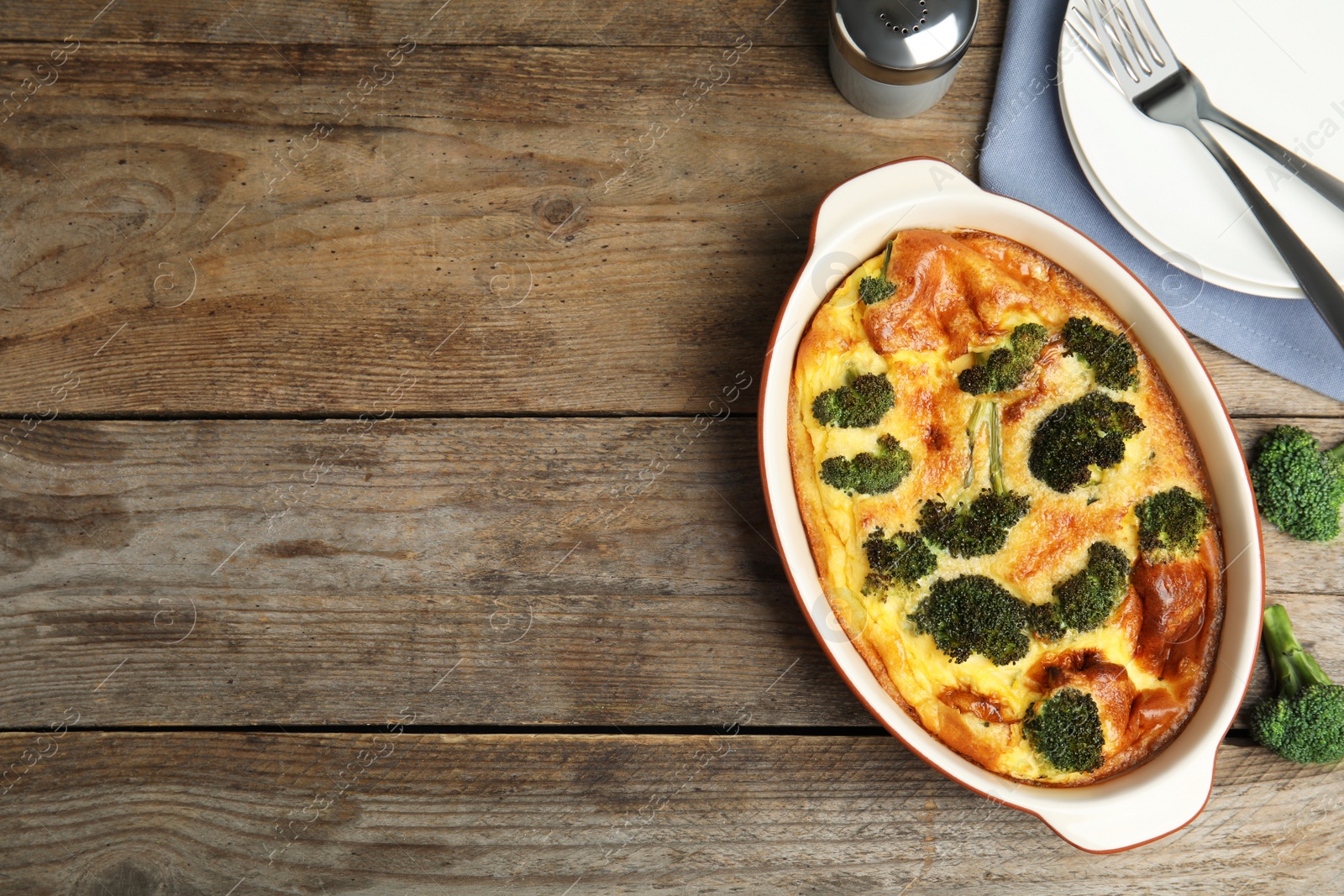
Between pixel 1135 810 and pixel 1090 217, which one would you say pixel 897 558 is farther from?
pixel 1090 217

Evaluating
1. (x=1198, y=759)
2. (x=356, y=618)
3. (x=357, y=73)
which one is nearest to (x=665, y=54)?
(x=357, y=73)

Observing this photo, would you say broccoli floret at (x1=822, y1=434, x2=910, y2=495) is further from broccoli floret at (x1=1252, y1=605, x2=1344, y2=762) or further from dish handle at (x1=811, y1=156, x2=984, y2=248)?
broccoli floret at (x1=1252, y1=605, x2=1344, y2=762)

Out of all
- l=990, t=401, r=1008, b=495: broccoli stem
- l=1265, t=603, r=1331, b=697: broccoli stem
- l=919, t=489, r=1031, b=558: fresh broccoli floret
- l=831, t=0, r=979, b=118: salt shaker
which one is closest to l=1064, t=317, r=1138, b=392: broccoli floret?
l=990, t=401, r=1008, b=495: broccoli stem

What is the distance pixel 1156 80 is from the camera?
1.98 m

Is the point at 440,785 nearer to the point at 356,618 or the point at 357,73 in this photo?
the point at 356,618

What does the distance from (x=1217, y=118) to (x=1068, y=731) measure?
1.56 meters

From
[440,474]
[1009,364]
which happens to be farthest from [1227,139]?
[440,474]

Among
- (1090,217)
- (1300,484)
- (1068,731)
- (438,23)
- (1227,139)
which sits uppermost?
(438,23)

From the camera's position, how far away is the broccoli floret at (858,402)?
1849 mm

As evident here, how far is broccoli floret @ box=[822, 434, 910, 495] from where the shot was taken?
6.07 ft

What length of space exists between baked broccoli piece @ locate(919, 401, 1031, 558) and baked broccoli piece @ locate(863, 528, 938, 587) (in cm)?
5

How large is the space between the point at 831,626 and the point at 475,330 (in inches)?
48.6

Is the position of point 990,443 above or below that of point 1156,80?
below

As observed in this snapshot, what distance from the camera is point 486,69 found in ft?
7.38
